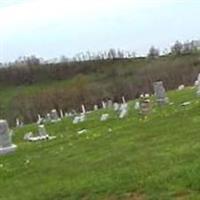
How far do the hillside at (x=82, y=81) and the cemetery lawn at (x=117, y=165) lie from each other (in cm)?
5521

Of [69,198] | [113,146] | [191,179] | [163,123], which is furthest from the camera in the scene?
[163,123]

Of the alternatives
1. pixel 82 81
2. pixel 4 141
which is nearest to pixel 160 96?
pixel 4 141

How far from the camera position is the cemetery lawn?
11.6 metres

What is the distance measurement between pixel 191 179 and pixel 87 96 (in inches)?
3103

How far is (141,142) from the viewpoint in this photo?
1723 cm

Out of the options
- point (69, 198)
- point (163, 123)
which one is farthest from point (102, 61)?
point (69, 198)

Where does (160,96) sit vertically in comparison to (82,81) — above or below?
above

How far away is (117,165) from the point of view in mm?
14281

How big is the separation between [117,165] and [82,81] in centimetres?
10186

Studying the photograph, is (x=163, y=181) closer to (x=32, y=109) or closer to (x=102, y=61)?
(x=32, y=109)

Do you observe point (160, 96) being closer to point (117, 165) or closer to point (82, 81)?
point (117, 165)

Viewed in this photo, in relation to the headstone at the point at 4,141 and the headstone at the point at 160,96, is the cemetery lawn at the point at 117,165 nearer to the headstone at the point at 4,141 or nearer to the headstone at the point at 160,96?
the headstone at the point at 4,141

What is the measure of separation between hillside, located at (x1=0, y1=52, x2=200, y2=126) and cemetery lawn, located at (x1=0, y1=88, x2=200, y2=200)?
2174 inches

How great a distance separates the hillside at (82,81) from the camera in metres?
86.4
